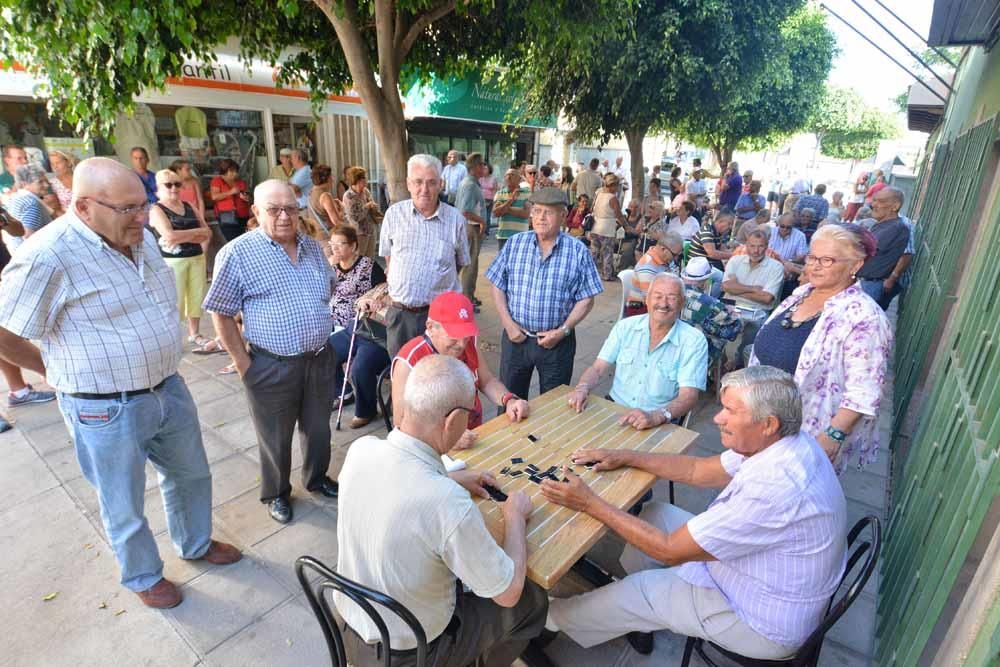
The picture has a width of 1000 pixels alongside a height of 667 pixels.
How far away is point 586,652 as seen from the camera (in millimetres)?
2393

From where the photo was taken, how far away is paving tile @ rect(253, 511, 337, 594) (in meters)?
2.79

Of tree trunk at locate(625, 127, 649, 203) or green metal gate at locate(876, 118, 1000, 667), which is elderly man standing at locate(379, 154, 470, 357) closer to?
green metal gate at locate(876, 118, 1000, 667)

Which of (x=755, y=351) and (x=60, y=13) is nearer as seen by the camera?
(x=755, y=351)

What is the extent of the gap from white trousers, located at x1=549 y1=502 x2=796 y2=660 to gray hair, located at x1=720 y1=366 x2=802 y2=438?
0.68 m

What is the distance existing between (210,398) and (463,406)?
152 inches

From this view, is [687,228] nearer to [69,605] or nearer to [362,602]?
[362,602]

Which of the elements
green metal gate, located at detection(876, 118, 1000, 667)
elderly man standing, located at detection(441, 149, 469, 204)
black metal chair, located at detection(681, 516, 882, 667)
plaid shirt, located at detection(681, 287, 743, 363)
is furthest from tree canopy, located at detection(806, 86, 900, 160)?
black metal chair, located at detection(681, 516, 882, 667)

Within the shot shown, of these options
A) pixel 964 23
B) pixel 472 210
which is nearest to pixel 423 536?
pixel 472 210

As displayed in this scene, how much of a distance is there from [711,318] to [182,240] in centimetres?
504

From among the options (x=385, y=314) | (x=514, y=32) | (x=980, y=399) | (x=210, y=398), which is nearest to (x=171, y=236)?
(x=210, y=398)

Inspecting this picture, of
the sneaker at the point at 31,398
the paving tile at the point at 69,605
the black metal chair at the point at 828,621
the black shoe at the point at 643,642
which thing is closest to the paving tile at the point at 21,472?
the paving tile at the point at 69,605

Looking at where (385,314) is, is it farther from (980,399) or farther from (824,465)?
(980,399)

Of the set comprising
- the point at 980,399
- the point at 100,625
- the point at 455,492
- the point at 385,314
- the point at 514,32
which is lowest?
the point at 100,625

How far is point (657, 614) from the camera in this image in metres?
2.00
